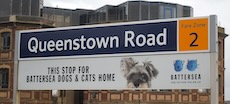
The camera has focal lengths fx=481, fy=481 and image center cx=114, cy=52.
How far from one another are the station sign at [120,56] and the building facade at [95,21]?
20149mm

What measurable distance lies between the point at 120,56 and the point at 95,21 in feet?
91.6

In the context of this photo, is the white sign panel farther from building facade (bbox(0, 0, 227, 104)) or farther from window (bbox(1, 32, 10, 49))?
window (bbox(1, 32, 10, 49))

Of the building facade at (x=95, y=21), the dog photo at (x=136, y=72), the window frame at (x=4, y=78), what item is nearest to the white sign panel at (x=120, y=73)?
the dog photo at (x=136, y=72)

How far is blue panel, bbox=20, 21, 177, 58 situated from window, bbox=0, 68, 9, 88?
20747mm

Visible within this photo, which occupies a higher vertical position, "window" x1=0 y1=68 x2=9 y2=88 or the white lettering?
the white lettering

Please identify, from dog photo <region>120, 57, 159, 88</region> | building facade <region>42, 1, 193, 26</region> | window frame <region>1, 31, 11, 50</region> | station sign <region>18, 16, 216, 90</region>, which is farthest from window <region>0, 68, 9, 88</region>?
dog photo <region>120, 57, 159, 88</region>

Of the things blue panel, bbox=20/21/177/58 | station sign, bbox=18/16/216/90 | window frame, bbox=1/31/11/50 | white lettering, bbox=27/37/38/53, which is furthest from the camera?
window frame, bbox=1/31/11/50

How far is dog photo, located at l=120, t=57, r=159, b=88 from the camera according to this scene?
17875mm

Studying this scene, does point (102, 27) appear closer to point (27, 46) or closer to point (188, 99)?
point (27, 46)

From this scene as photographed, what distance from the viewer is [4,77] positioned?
1581 inches

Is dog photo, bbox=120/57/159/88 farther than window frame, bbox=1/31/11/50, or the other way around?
window frame, bbox=1/31/11/50

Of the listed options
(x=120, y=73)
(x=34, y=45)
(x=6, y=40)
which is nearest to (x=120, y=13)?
(x=6, y=40)

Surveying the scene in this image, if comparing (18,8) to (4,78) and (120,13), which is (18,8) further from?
(120,13)

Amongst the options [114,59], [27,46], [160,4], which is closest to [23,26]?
[160,4]
